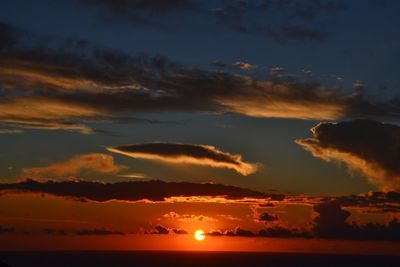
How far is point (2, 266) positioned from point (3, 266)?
167 mm

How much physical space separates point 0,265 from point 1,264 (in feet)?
2.47

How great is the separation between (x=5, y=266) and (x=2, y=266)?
27.1 inches

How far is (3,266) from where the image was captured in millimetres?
110562

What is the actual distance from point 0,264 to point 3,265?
444 millimetres

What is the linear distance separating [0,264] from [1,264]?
32cm

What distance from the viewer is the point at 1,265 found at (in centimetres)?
11100

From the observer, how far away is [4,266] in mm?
110812

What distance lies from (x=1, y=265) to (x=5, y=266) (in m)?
0.57

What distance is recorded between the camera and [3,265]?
11144 cm

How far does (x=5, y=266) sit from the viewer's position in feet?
364

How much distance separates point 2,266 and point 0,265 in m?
0.59

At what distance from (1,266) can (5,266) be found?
80 cm
